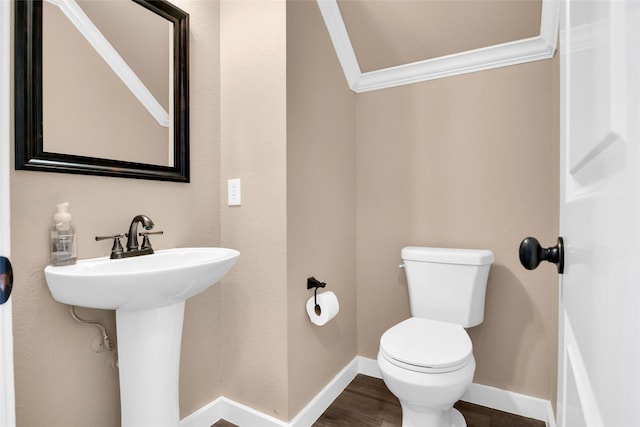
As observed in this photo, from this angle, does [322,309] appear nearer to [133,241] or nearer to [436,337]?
[436,337]

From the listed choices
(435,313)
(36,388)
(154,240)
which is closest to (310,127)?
(154,240)

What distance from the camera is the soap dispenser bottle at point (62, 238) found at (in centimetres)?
107

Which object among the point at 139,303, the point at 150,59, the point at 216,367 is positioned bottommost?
the point at 216,367

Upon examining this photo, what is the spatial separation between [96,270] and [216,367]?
2.95 feet

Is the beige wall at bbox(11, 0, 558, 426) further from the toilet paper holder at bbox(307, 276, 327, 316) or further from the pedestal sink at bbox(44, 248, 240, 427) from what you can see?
the pedestal sink at bbox(44, 248, 240, 427)

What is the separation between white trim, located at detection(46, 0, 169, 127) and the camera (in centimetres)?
116

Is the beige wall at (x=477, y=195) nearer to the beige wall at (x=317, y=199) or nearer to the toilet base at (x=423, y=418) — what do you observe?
the beige wall at (x=317, y=199)

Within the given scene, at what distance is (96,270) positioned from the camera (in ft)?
3.32

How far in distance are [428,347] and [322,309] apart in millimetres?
504

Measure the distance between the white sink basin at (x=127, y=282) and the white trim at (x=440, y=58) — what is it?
1.42 m

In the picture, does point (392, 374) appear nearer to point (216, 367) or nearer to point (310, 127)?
point (216, 367)

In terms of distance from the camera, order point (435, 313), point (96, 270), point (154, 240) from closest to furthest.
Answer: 1. point (96, 270)
2. point (154, 240)
3. point (435, 313)

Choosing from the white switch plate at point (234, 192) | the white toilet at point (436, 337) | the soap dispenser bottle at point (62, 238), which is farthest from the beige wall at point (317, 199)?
the soap dispenser bottle at point (62, 238)

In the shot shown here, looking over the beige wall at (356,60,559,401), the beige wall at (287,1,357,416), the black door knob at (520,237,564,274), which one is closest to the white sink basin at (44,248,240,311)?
the beige wall at (287,1,357,416)
